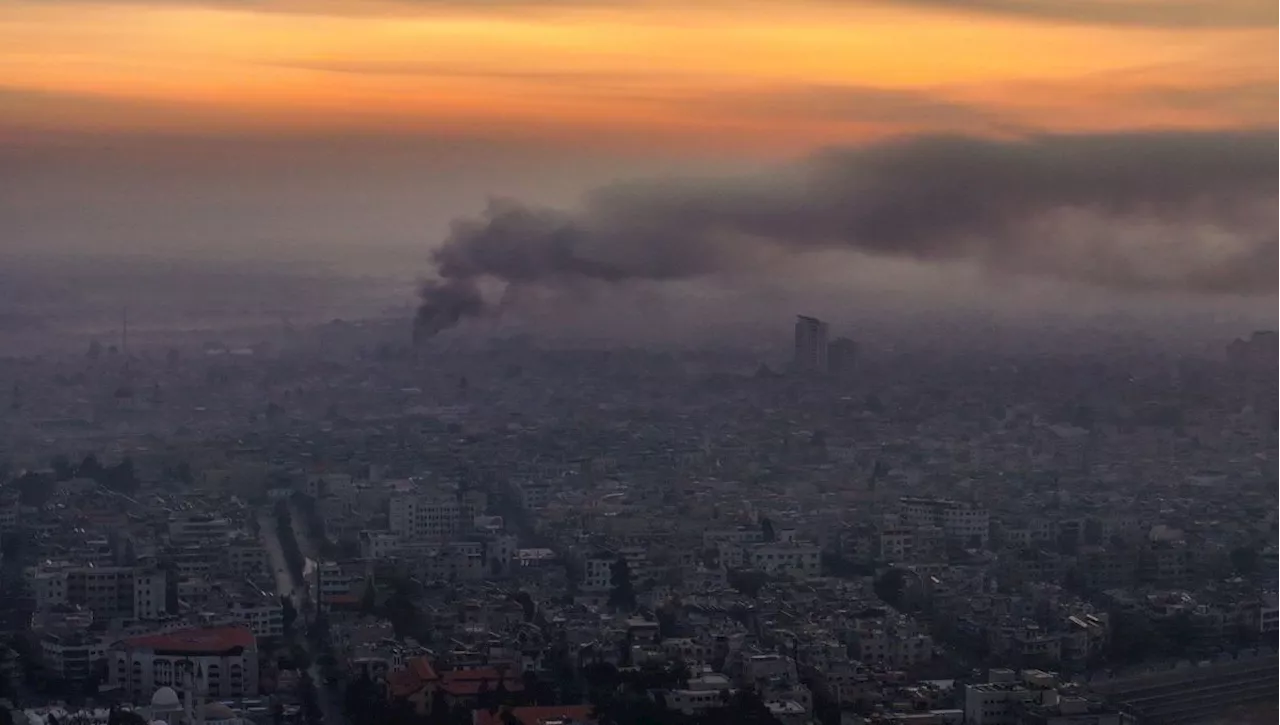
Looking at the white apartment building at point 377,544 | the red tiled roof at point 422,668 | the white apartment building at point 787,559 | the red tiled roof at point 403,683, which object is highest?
the white apartment building at point 377,544

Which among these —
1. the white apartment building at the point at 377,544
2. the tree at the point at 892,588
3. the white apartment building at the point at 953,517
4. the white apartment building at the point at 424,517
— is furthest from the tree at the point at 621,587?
the white apartment building at the point at 953,517

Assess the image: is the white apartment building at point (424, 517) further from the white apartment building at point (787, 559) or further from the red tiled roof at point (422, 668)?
the red tiled roof at point (422, 668)

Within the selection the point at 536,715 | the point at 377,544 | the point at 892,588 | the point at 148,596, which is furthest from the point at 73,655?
the point at 892,588

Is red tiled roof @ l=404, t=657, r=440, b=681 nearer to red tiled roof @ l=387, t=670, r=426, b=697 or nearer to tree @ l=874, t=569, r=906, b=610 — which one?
red tiled roof @ l=387, t=670, r=426, b=697

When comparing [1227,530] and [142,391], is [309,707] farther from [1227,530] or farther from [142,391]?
[142,391]

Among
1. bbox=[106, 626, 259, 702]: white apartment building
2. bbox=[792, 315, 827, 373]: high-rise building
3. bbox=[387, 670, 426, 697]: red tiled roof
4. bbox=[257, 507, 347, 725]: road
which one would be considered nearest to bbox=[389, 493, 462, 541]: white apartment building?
bbox=[257, 507, 347, 725]: road

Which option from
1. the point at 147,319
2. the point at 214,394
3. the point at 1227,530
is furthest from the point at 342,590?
the point at 147,319
